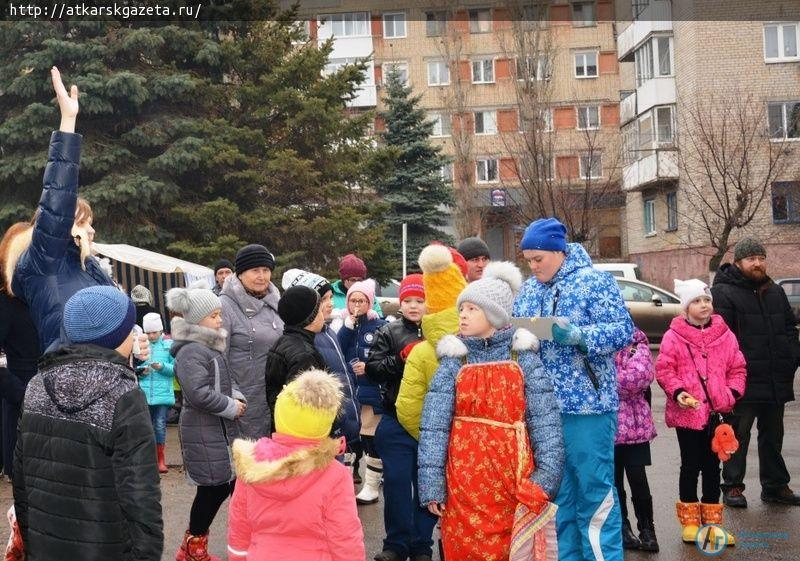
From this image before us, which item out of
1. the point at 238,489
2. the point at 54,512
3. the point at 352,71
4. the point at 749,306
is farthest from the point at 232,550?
the point at 352,71

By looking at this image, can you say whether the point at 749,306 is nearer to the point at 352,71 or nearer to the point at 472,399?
the point at 472,399

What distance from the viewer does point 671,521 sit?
A: 7.74 meters

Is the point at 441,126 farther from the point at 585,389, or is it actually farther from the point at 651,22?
the point at 585,389

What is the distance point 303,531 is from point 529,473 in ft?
4.71

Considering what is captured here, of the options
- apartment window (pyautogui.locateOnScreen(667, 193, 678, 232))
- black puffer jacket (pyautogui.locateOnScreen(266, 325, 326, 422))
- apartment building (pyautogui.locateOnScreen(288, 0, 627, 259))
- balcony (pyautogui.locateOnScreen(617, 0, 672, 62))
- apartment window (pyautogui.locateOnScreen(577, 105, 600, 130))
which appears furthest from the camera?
apartment window (pyautogui.locateOnScreen(577, 105, 600, 130))

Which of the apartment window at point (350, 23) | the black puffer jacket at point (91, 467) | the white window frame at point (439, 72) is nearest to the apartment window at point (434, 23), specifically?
the white window frame at point (439, 72)

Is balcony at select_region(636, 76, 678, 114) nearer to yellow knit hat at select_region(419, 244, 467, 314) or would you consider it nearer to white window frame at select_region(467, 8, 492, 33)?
white window frame at select_region(467, 8, 492, 33)

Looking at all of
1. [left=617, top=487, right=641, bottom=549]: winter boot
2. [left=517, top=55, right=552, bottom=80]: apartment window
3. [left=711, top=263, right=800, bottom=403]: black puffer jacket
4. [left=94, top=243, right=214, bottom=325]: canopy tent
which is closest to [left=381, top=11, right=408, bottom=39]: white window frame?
[left=517, top=55, right=552, bottom=80]: apartment window

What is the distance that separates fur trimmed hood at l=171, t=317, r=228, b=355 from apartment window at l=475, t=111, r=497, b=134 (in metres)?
52.2

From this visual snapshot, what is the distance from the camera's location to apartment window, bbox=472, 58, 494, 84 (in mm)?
57656

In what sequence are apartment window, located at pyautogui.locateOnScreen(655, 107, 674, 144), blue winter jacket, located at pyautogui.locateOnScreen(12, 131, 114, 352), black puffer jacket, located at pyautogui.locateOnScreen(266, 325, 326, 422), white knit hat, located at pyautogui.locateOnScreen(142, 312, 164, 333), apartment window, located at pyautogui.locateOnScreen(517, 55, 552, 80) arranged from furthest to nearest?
1. apartment window, located at pyautogui.locateOnScreen(655, 107, 674, 144)
2. apartment window, located at pyautogui.locateOnScreen(517, 55, 552, 80)
3. white knit hat, located at pyautogui.locateOnScreen(142, 312, 164, 333)
4. black puffer jacket, located at pyautogui.locateOnScreen(266, 325, 326, 422)
5. blue winter jacket, located at pyautogui.locateOnScreen(12, 131, 114, 352)

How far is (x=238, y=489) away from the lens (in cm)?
429

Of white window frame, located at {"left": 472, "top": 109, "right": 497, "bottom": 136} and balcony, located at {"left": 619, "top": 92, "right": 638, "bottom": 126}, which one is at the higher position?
white window frame, located at {"left": 472, "top": 109, "right": 497, "bottom": 136}

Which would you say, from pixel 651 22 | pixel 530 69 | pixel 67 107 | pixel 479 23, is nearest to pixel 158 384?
pixel 67 107
